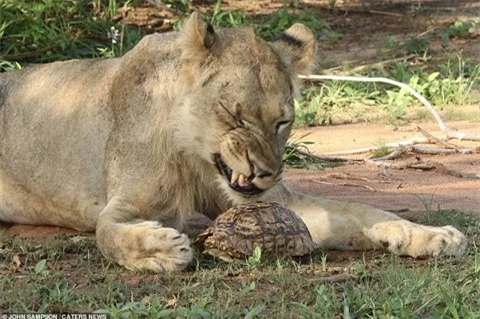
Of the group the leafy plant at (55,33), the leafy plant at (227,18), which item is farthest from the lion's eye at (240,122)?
the leafy plant at (227,18)

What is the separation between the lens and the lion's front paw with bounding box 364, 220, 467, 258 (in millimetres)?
4867

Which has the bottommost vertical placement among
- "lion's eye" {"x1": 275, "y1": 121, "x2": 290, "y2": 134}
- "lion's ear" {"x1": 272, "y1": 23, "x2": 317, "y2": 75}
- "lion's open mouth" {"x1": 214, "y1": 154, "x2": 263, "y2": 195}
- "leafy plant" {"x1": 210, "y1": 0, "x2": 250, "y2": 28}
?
"leafy plant" {"x1": 210, "y1": 0, "x2": 250, "y2": 28}

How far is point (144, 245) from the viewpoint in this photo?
4.73 meters

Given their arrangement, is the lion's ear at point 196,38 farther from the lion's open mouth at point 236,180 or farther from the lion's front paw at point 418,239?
the lion's front paw at point 418,239

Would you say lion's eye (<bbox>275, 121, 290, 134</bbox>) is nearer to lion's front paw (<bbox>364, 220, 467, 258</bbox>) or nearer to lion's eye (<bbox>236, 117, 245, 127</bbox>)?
lion's eye (<bbox>236, 117, 245, 127</bbox>)

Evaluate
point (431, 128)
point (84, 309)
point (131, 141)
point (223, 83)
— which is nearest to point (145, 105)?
point (131, 141)

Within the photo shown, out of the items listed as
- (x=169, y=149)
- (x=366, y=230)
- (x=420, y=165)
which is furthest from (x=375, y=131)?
(x=169, y=149)

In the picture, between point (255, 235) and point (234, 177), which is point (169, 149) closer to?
point (234, 177)

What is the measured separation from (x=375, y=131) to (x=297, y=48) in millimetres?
3541

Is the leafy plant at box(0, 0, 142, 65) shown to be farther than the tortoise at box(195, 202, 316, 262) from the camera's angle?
Yes

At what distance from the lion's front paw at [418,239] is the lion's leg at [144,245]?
2.92ft

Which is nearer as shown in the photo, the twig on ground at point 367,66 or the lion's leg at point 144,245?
the lion's leg at point 144,245

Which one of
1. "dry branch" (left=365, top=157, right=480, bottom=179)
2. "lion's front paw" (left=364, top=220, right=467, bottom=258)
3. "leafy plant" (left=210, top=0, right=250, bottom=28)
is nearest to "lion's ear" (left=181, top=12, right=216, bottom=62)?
"lion's front paw" (left=364, top=220, right=467, bottom=258)

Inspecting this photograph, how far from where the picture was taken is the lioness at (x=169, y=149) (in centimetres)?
480
